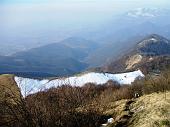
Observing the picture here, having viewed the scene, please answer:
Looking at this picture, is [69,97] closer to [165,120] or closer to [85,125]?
[85,125]

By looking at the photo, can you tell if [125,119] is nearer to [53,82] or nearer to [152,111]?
[152,111]

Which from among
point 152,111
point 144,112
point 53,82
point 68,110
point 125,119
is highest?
point 68,110

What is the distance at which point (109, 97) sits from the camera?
21469 mm

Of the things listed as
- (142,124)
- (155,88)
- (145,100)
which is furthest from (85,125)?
(155,88)

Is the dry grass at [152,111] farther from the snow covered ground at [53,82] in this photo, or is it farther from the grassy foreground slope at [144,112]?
the snow covered ground at [53,82]

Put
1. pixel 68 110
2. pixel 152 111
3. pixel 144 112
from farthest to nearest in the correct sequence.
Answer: pixel 144 112, pixel 152 111, pixel 68 110

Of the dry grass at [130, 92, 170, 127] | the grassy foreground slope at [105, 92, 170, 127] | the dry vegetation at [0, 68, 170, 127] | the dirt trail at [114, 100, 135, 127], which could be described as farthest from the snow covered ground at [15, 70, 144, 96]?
the dry grass at [130, 92, 170, 127]

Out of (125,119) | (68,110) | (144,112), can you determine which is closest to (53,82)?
(125,119)

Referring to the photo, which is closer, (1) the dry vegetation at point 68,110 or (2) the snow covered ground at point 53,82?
(1) the dry vegetation at point 68,110

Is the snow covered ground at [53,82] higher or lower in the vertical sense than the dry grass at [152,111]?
lower

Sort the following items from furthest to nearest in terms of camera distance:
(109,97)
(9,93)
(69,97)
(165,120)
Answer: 1. (109,97)
2. (69,97)
3. (165,120)
4. (9,93)

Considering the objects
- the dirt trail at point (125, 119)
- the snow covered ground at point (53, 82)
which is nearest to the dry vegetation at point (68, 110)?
the dirt trail at point (125, 119)

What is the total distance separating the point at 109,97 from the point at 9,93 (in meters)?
10.1

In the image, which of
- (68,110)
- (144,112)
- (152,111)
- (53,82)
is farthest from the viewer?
(53,82)
